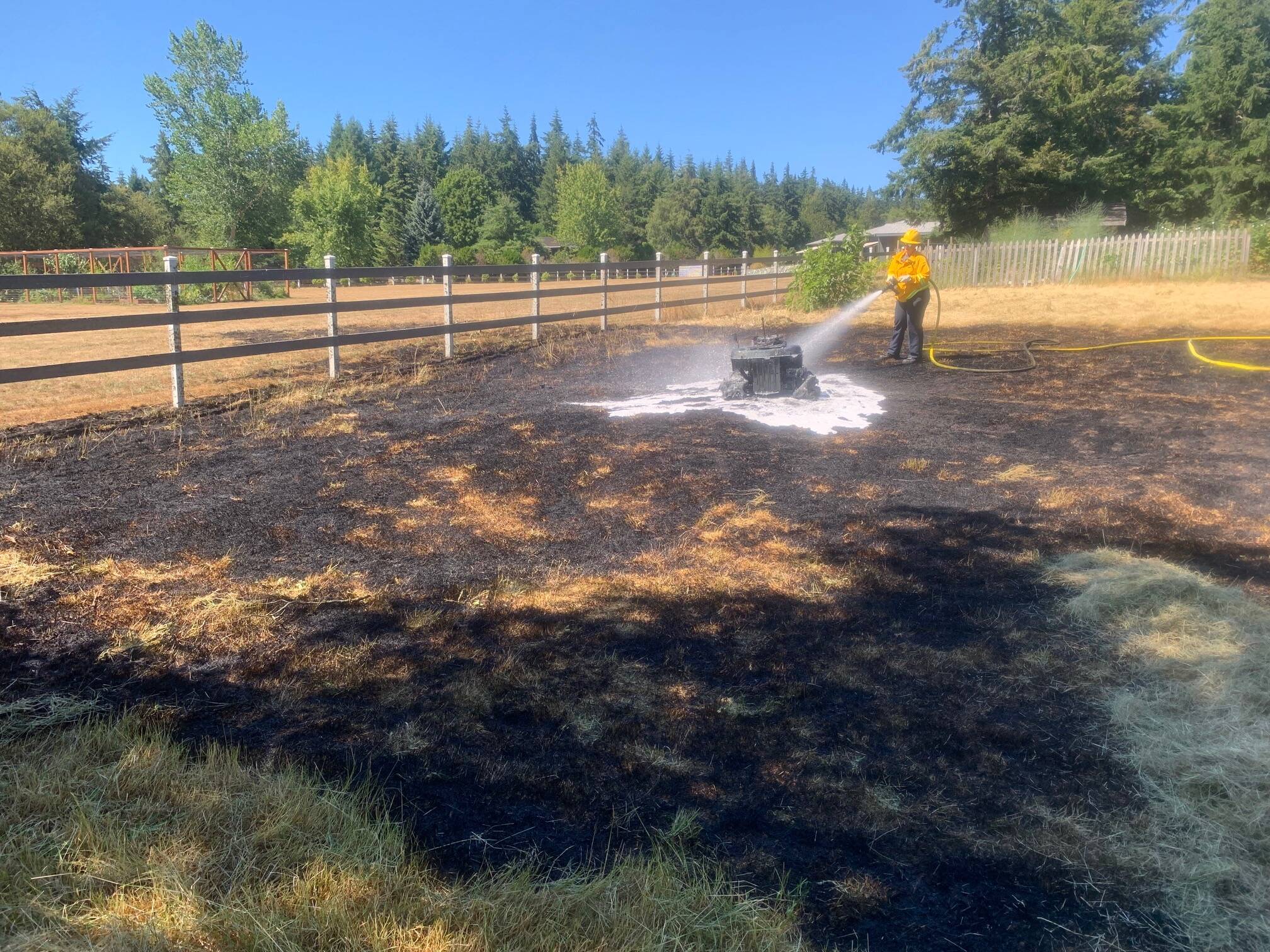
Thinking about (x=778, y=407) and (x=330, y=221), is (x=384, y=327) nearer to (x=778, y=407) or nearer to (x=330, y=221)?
(x=778, y=407)

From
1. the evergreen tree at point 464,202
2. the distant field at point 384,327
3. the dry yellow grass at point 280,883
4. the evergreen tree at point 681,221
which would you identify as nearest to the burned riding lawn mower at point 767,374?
the distant field at point 384,327

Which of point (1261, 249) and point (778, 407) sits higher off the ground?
point (1261, 249)

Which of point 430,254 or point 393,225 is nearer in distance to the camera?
point 430,254

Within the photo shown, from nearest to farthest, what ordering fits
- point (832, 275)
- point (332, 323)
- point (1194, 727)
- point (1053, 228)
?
point (1194, 727), point (332, 323), point (832, 275), point (1053, 228)

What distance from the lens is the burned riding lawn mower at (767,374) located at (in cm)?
921

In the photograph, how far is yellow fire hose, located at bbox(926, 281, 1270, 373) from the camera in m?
11.1

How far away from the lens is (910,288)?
11250mm

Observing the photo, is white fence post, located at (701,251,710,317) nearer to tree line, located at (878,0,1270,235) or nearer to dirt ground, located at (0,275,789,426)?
dirt ground, located at (0,275,789,426)

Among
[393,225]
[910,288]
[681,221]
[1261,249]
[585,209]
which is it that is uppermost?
[681,221]

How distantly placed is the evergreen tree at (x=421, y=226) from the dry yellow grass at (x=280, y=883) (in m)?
76.9

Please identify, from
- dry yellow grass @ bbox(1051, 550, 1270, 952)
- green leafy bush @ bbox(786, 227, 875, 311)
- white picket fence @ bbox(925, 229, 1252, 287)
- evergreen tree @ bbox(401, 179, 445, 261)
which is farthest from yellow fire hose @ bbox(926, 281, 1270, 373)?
evergreen tree @ bbox(401, 179, 445, 261)

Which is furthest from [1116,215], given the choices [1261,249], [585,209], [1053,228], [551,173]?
[551,173]

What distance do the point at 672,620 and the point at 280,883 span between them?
2086mm

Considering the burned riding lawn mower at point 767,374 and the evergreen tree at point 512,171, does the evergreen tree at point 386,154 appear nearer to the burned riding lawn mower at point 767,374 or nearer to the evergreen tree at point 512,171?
the evergreen tree at point 512,171
